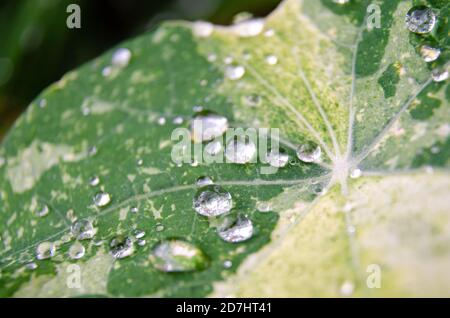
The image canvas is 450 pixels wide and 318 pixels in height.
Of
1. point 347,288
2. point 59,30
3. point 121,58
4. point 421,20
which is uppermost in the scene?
point 59,30

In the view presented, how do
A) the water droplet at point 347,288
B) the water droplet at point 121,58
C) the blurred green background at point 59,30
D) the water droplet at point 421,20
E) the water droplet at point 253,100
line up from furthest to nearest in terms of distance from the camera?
the blurred green background at point 59,30 < the water droplet at point 121,58 < the water droplet at point 253,100 < the water droplet at point 421,20 < the water droplet at point 347,288

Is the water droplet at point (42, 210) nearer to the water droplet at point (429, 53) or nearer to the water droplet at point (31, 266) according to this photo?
the water droplet at point (31, 266)

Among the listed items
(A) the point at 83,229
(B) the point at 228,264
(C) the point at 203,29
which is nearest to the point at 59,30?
(C) the point at 203,29

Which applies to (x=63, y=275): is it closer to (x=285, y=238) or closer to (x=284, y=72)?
(x=285, y=238)

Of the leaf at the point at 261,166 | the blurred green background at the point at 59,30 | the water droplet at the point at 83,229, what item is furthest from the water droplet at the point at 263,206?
the blurred green background at the point at 59,30

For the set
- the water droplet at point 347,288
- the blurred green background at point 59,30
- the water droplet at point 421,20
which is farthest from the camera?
the blurred green background at point 59,30

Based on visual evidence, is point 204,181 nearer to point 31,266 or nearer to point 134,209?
point 134,209
